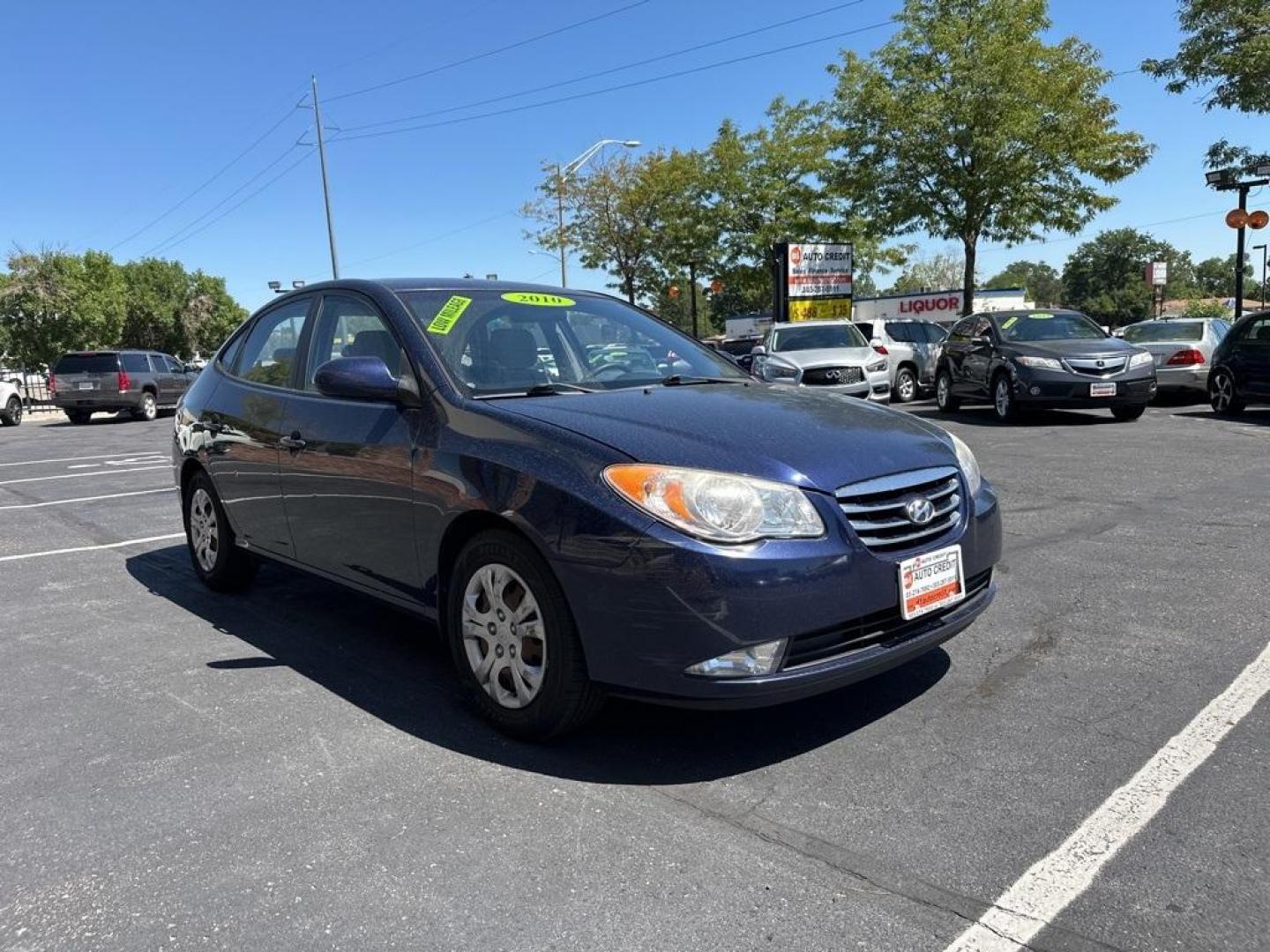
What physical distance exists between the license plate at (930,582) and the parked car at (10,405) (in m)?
26.0

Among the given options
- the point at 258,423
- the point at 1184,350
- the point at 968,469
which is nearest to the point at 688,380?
the point at 968,469

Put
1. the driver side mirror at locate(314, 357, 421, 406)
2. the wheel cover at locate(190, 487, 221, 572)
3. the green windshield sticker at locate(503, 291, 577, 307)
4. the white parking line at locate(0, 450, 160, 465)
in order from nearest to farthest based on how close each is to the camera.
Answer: the driver side mirror at locate(314, 357, 421, 406) < the green windshield sticker at locate(503, 291, 577, 307) < the wheel cover at locate(190, 487, 221, 572) < the white parking line at locate(0, 450, 160, 465)

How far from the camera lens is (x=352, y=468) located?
383 cm

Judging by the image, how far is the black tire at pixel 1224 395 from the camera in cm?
1212

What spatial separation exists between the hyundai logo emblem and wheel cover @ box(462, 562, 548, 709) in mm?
1222

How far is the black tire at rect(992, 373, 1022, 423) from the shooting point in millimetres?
12250

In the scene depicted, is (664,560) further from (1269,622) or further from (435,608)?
(1269,622)

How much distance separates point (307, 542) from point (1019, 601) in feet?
11.2

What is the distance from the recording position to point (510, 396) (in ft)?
11.4

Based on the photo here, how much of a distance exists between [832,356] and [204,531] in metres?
11.0

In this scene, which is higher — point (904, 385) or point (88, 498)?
point (904, 385)

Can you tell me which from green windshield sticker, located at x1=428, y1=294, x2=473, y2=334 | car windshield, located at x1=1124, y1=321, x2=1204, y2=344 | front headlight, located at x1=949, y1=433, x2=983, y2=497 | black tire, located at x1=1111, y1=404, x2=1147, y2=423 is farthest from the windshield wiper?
car windshield, located at x1=1124, y1=321, x2=1204, y2=344

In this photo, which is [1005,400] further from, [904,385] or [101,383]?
[101,383]

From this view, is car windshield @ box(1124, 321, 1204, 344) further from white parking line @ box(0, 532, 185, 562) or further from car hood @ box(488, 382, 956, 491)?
white parking line @ box(0, 532, 185, 562)
